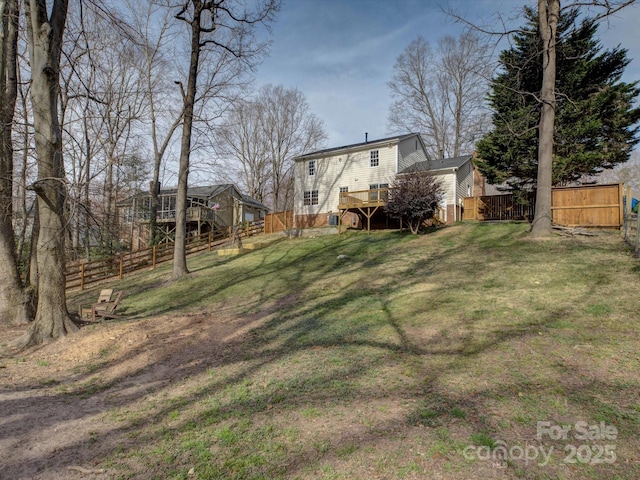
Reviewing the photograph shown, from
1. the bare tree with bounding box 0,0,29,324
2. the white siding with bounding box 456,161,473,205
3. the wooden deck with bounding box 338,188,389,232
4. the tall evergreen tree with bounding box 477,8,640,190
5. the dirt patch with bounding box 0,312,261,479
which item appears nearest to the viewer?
the dirt patch with bounding box 0,312,261,479

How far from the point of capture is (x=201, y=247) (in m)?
22.4

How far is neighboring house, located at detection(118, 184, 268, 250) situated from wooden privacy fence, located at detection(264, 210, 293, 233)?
431 centimetres

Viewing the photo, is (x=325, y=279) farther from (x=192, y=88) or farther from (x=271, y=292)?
(x=192, y=88)

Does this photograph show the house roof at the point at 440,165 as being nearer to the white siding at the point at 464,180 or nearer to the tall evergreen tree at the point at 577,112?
the white siding at the point at 464,180

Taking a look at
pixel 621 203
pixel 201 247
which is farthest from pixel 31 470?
pixel 201 247

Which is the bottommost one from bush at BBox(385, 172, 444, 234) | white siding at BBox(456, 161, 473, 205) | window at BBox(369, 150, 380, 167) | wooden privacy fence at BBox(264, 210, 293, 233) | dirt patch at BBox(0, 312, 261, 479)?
dirt patch at BBox(0, 312, 261, 479)

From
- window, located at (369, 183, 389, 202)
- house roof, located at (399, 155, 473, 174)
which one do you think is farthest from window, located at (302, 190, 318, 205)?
house roof, located at (399, 155, 473, 174)

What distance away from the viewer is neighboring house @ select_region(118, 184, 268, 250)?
29.5 m

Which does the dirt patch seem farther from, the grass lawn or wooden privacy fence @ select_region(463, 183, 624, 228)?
wooden privacy fence @ select_region(463, 183, 624, 228)

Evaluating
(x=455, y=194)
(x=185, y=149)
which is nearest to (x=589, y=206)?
(x=455, y=194)

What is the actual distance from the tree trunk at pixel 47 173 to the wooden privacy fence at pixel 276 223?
20060mm

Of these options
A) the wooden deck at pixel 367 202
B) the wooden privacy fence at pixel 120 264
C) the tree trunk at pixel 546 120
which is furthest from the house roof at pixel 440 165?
the wooden privacy fence at pixel 120 264

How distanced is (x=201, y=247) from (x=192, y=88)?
11.1m

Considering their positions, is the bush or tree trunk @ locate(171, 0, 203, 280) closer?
tree trunk @ locate(171, 0, 203, 280)
